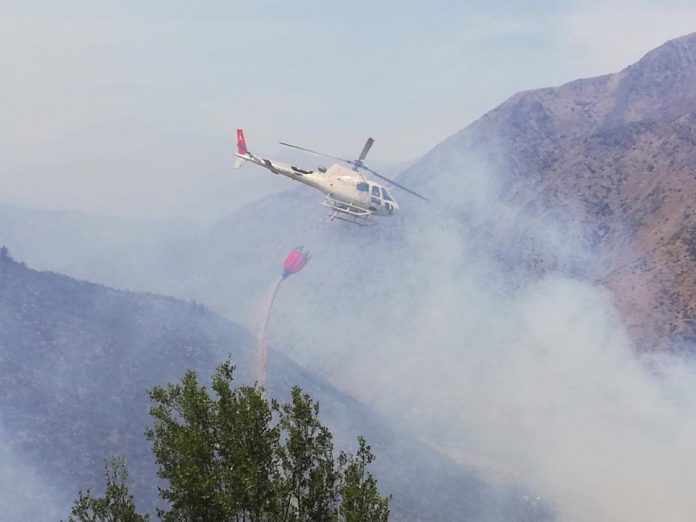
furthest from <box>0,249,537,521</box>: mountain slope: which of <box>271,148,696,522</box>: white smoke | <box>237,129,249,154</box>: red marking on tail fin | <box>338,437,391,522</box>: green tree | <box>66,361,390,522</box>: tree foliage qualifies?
<box>338,437,391,522</box>: green tree

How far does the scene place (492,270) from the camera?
9475cm

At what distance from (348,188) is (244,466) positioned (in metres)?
33.5

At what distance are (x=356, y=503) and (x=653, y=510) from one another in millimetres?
43136

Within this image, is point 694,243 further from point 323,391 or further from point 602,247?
point 323,391

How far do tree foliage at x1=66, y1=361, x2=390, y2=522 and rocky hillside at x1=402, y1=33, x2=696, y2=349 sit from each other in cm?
5777

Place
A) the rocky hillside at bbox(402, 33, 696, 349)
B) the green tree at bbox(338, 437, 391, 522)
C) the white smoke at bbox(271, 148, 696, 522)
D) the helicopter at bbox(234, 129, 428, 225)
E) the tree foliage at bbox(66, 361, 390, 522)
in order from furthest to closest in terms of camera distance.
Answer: the rocky hillside at bbox(402, 33, 696, 349) → the white smoke at bbox(271, 148, 696, 522) → the helicopter at bbox(234, 129, 428, 225) → the tree foliage at bbox(66, 361, 390, 522) → the green tree at bbox(338, 437, 391, 522)

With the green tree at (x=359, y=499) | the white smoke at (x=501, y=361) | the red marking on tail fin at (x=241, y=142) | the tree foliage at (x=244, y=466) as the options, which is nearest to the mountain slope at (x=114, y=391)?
the white smoke at (x=501, y=361)

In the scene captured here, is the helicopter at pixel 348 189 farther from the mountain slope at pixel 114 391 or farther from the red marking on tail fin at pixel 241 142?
the mountain slope at pixel 114 391

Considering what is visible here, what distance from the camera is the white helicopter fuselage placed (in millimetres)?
52844

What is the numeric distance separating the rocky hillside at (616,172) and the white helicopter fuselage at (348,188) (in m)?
36.4

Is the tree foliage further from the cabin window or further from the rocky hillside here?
the rocky hillside

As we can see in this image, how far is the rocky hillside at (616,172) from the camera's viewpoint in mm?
76312

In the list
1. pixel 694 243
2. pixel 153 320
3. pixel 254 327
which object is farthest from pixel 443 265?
pixel 153 320

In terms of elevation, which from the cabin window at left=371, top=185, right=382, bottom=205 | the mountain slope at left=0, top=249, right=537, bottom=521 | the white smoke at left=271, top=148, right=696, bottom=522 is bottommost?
the mountain slope at left=0, top=249, right=537, bottom=521
